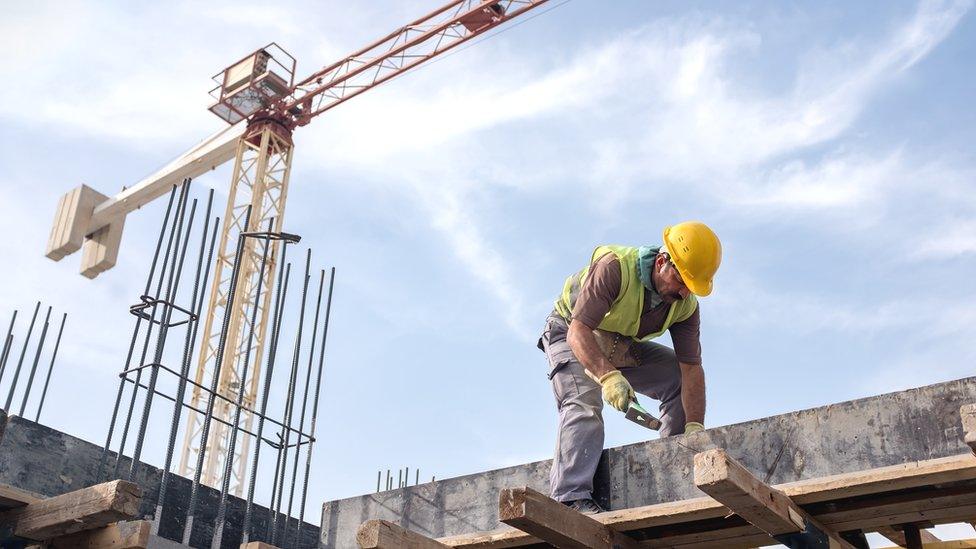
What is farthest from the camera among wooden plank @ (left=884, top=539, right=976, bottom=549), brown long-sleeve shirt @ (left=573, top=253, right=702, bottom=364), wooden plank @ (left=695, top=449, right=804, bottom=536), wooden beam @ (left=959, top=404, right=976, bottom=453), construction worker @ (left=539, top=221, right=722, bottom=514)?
brown long-sleeve shirt @ (left=573, top=253, right=702, bottom=364)

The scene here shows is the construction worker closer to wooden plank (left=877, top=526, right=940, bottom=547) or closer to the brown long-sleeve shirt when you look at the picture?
the brown long-sleeve shirt

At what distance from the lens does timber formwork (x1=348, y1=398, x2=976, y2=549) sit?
4.21 metres

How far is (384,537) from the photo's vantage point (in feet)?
15.6

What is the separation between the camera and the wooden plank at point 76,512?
471 centimetres

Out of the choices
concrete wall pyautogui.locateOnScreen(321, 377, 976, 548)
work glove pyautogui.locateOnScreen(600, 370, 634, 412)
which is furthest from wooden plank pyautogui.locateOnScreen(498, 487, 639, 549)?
work glove pyautogui.locateOnScreen(600, 370, 634, 412)

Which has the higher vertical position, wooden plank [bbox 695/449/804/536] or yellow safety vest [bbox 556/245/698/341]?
yellow safety vest [bbox 556/245/698/341]

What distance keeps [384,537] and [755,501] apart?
1587 mm

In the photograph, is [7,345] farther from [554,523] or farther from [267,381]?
[554,523]

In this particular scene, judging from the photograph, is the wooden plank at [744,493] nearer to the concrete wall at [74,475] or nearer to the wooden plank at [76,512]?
the wooden plank at [76,512]

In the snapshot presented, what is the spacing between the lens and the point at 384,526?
478cm

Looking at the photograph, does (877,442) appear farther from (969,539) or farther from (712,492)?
(712,492)

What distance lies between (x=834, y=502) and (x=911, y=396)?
630 millimetres

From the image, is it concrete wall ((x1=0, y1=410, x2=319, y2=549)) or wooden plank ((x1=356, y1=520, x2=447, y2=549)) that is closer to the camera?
wooden plank ((x1=356, y1=520, x2=447, y2=549))

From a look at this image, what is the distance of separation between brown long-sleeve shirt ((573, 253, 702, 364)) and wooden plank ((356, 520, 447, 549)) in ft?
4.75
